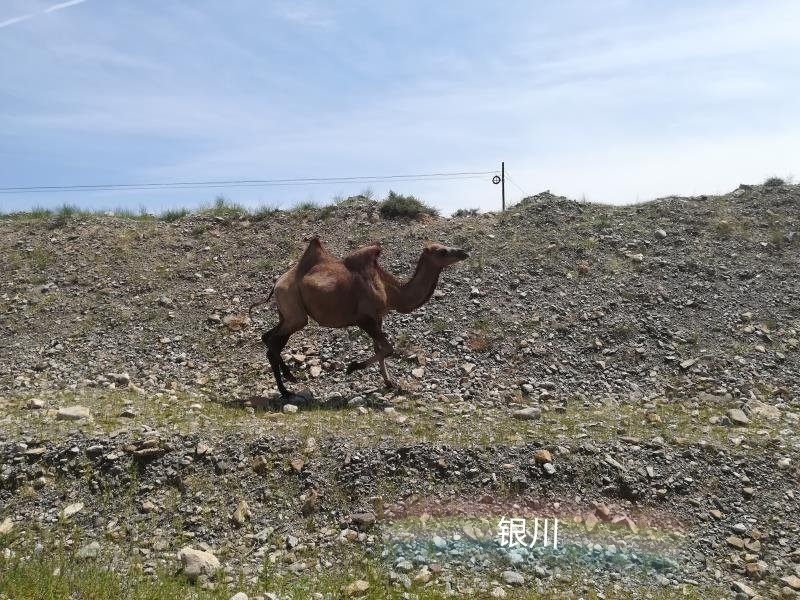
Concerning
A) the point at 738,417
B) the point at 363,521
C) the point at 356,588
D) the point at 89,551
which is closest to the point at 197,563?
the point at 89,551

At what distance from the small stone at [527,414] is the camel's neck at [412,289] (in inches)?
100

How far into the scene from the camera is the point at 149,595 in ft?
18.9

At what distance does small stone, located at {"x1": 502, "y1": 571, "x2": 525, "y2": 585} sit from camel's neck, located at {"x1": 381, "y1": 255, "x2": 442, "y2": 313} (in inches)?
213

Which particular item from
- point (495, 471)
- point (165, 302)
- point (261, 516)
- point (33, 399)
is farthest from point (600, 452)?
point (165, 302)

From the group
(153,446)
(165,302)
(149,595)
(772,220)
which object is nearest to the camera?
(149,595)

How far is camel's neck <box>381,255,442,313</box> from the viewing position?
1092 centimetres

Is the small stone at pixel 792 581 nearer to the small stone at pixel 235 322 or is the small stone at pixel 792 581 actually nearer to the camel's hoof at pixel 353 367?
the camel's hoof at pixel 353 367

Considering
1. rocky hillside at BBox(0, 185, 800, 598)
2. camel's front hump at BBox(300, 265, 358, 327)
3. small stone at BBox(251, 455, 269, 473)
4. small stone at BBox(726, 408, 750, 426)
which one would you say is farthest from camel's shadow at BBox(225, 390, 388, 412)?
small stone at BBox(726, 408, 750, 426)

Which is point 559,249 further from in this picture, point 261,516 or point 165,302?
point 261,516

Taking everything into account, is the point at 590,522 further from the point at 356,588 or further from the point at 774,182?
the point at 774,182

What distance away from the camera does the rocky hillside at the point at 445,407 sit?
254 inches

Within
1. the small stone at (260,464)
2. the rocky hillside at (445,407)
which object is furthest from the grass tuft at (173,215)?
the small stone at (260,464)

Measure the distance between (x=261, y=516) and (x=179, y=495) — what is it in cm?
95

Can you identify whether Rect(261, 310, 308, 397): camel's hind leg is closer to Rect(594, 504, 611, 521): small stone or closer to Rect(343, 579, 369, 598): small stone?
Rect(343, 579, 369, 598): small stone
